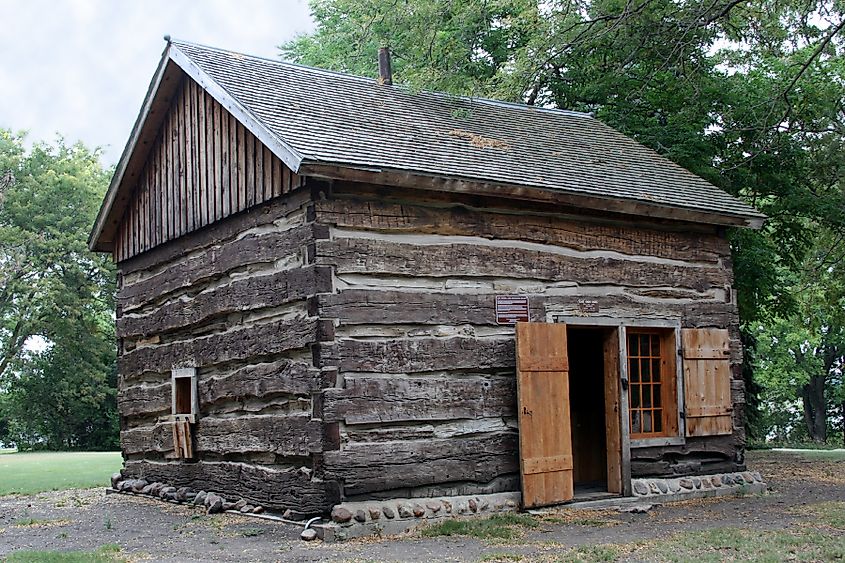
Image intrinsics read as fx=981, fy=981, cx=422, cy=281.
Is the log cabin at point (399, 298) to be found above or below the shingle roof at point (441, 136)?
below

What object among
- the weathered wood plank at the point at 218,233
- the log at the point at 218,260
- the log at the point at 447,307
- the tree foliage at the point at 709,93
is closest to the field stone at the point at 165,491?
the log at the point at 218,260

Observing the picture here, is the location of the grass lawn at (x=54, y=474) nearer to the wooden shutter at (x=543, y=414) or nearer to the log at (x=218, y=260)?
the log at (x=218, y=260)

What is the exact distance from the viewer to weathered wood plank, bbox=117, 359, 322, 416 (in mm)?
10703

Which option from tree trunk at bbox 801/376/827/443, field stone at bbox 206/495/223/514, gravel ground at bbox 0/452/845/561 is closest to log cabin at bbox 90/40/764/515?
field stone at bbox 206/495/223/514

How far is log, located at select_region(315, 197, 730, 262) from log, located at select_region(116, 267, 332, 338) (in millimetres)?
700

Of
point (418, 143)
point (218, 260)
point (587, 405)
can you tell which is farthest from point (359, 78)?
point (587, 405)

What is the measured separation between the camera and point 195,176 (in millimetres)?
13461

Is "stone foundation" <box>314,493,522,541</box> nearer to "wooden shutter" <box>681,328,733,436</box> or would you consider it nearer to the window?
the window

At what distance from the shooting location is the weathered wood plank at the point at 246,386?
10703mm

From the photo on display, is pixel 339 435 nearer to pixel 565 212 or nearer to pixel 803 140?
pixel 565 212

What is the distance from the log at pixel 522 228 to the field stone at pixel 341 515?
3014 millimetres

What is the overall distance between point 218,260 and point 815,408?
3406 centimetres

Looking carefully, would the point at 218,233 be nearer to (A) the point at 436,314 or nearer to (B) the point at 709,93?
(A) the point at 436,314

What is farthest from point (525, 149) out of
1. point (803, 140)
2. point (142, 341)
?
point (803, 140)
